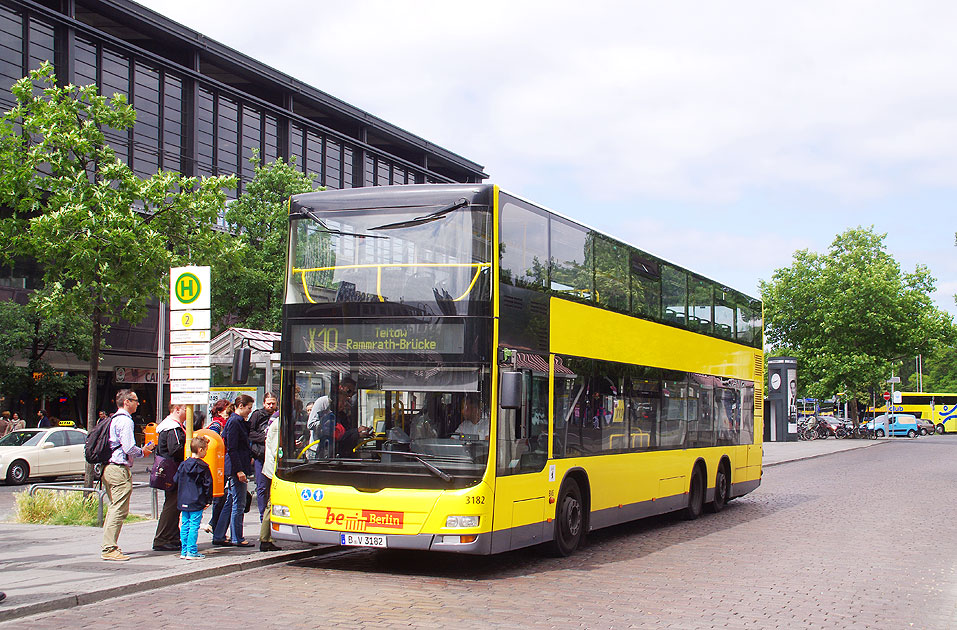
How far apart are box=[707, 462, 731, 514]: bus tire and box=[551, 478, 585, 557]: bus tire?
235 inches

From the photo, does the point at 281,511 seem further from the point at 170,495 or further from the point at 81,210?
the point at 81,210

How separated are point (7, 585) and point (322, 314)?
3.79 metres

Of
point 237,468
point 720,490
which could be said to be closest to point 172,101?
point 720,490

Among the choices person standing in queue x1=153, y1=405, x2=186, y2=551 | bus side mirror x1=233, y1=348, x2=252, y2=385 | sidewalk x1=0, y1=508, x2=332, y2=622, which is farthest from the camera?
person standing in queue x1=153, y1=405, x2=186, y2=551

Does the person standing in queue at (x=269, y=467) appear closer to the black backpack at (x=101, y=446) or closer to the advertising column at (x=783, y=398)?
the black backpack at (x=101, y=446)

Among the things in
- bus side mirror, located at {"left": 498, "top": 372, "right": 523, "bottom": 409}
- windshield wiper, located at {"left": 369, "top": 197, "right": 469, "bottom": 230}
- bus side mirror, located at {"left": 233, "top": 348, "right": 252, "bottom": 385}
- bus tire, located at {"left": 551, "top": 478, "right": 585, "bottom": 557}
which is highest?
windshield wiper, located at {"left": 369, "top": 197, "right": 469, "bottom": 230}

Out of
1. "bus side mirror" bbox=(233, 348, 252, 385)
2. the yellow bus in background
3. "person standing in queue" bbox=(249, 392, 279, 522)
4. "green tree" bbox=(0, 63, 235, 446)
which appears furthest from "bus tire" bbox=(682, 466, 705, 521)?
the yellow bus in background

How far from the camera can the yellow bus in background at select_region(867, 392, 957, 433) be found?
8488cm

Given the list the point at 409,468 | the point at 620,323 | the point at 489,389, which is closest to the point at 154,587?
the point at 409,468

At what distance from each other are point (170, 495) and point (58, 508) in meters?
3.87

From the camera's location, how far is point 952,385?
119m

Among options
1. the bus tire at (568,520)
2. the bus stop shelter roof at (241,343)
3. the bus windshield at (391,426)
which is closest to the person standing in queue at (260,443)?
the bus windshield at (391,426)

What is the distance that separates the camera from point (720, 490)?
17.8m

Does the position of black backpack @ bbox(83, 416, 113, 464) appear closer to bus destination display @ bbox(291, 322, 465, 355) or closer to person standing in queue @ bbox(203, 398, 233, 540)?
person standing in queue @ bbox(203, 398, 233, 540)
